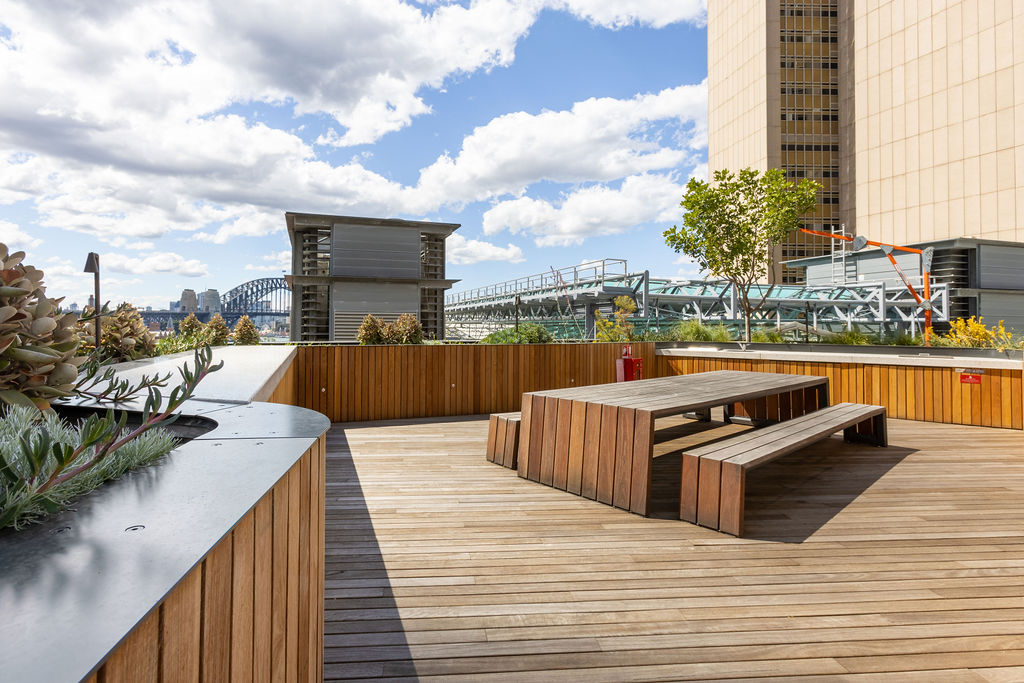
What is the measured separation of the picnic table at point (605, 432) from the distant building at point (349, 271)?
1479cm

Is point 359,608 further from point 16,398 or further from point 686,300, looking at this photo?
point 686,300

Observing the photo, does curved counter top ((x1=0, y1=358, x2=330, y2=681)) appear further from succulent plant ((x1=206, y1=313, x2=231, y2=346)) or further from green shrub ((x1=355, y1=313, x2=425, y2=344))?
succulent plant ((x1=206, y1=313, x2=231, y2=346))

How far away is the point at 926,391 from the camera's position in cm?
845

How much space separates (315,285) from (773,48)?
42.0 meters

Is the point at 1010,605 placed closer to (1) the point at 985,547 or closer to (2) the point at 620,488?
(1) the point at 985,547

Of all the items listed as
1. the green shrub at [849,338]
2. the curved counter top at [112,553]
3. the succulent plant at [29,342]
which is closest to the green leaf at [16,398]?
the succulent plant at [29,342]

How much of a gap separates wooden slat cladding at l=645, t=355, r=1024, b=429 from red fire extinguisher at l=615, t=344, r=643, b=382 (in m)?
2.47

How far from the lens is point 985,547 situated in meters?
3.63

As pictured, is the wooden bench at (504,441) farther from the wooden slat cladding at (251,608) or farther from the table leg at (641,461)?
the wooden slat cladding at (251,608)

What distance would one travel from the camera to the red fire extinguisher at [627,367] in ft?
33.0

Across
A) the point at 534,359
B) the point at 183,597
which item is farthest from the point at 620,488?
the point at 534,359

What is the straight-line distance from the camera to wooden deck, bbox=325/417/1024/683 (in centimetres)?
238

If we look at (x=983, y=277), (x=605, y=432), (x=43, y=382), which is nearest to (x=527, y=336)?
(x=605, y=432)

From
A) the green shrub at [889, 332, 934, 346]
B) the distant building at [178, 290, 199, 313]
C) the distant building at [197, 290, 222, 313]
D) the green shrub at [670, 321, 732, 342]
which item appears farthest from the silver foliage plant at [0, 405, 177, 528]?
the distant building at [197, 290, 222, 313]
